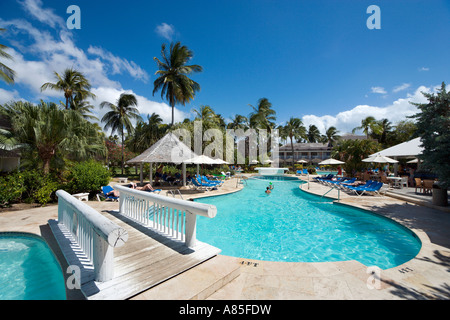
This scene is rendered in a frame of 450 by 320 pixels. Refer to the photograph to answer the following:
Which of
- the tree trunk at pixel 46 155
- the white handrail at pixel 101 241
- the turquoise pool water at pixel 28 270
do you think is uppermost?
the tree trunk at pixel 46 155

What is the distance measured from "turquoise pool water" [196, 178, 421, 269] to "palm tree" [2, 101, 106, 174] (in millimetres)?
8074

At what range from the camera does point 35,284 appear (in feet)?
11.9

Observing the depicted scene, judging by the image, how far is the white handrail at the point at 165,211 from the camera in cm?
327

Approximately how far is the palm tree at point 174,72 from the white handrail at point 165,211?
18733 millimetres

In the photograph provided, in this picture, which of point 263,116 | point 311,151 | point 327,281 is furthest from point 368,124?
point 327,281

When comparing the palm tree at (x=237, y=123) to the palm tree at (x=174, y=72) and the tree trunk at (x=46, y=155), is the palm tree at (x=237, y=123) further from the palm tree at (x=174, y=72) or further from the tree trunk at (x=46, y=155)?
the tree trunk at (x=46, y=155)

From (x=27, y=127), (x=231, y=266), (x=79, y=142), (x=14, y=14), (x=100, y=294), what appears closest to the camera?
(x=100, y=294)

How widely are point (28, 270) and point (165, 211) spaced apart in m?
3.16

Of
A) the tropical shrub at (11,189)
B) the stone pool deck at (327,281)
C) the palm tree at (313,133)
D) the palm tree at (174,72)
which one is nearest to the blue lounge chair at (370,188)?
the stone pool deck at (327,281)

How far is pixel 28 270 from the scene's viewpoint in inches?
159

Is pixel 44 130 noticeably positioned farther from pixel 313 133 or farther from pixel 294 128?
pixel 313 133

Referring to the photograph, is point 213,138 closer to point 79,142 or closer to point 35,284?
point 79,142
